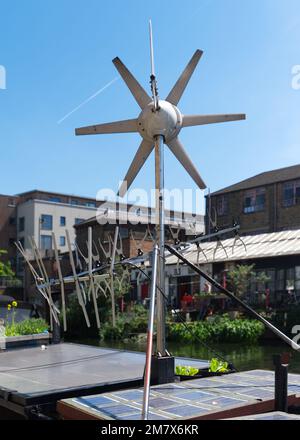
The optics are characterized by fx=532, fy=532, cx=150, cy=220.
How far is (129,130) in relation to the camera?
750 centimetres

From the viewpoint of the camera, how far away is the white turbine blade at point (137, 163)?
7523 mm

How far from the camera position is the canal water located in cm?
1746

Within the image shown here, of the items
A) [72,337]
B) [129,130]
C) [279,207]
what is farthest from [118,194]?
[279,207]

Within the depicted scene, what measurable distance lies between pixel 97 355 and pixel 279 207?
3325cm

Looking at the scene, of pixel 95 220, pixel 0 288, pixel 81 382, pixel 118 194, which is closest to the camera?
pixel 81 382

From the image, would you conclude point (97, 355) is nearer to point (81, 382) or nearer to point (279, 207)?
point (81, 382)

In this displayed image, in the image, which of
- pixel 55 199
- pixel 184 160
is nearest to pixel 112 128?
pixel 184 160

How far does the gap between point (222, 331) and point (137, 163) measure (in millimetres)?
18327

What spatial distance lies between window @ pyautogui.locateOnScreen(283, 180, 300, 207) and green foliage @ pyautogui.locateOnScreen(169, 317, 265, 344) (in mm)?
16527

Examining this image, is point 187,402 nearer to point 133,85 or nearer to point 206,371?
point 206,371

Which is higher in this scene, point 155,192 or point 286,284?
point 155,192

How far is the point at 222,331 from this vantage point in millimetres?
24656

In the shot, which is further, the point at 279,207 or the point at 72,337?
the point at 279,207
